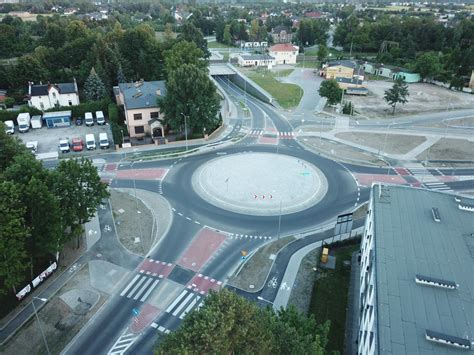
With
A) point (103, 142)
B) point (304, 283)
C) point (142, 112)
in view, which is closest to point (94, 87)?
point (142, 112)

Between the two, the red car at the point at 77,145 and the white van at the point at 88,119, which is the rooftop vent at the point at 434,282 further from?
the white van at the point at 88,119

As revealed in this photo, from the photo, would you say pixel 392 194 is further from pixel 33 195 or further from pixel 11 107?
pixel 11 107

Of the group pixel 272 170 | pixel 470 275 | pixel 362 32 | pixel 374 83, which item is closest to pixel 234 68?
pixel 374 83

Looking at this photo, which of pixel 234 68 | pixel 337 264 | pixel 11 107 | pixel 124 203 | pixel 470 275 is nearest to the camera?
pixel 470 275

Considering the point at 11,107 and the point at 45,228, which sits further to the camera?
the point at 11,107

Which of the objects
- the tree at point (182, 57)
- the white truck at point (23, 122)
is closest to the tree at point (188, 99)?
the tree at point (182, 57)

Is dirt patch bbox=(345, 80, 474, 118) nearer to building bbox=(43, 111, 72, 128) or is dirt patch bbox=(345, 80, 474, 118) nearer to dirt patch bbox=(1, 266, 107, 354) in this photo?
building bbox=(43, 111, 72, 128)
